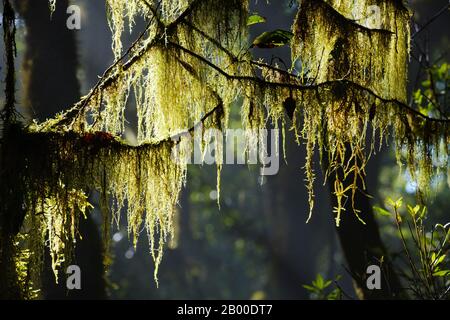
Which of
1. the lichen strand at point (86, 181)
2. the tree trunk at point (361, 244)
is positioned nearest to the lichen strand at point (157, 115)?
the lichen strand at point (86, 181)

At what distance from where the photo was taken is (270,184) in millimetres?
18984

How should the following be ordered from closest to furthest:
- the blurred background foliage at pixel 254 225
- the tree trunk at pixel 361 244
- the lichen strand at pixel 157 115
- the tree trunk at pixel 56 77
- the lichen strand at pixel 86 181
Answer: the lichen strand at pixel 86 181 < the lichen strand at pixel 157 115 < the tree trunk at pixel 361 244 < the tree trunk at pixel 56 77 < the blurred background foliage at pixel 254 225

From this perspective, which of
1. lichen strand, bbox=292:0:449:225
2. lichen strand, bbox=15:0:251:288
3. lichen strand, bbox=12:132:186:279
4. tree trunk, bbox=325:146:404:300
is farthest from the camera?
tree trunk, bbox=325:146:404:300

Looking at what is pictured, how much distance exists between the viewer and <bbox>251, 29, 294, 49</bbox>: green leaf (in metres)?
3.46

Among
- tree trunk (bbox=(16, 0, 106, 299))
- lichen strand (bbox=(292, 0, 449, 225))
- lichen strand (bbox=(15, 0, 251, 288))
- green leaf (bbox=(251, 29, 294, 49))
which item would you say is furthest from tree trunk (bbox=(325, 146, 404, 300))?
tree trunk (bbox=(16, 0, 106, 299))

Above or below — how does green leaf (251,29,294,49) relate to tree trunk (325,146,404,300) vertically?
above

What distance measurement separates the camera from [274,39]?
11.4 feet

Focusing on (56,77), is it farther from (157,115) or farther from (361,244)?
(361,244)

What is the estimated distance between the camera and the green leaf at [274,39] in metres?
3.46

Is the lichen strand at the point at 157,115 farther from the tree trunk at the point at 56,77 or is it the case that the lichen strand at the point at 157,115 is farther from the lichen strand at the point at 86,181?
the tree trunk at the point at 56,77

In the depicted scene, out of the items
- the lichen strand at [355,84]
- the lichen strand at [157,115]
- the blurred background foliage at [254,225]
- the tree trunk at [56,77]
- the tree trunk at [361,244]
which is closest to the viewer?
the lichen strand at [157,115]

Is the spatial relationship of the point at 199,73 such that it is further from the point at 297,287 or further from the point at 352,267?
the point at 297,287

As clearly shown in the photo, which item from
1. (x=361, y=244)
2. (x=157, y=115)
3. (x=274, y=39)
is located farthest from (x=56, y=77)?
(x=361, y=244)

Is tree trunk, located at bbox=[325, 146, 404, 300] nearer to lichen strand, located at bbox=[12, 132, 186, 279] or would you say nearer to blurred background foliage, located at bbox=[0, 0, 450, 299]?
blurred background foliage, located at bbox=[0, 0, 450, 299]
